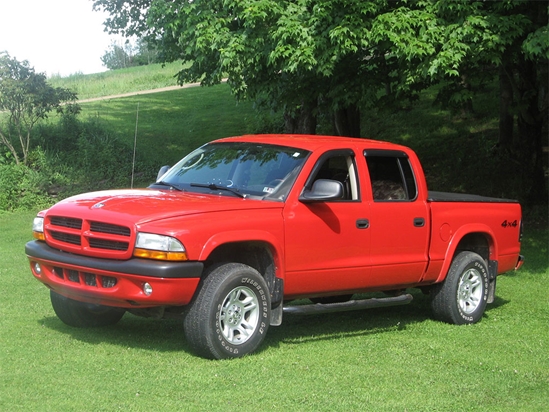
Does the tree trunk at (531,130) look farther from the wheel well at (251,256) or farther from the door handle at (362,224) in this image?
the wheel well at (251,256)

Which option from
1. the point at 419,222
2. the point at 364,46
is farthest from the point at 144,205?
the point at 364,46

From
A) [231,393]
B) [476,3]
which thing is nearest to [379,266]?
[231,393]

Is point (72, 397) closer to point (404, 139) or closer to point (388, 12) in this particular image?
point (388, 12)

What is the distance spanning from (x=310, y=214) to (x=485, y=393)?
87.8 inches

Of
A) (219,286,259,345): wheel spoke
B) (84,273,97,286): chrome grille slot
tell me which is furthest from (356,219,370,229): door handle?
(84,273,97,286): chrome grille slot

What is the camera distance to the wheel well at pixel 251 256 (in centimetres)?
764

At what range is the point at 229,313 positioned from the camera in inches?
292

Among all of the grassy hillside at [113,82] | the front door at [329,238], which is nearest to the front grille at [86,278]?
the front door at [329,238]

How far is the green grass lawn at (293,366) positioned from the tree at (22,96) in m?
14.8

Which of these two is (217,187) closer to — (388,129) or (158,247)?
(158,247)

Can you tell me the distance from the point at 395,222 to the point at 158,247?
2.82 m

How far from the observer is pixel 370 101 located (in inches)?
663

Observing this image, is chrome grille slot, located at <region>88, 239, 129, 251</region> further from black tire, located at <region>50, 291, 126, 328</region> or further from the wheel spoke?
black tire, located at <region>50, 291, 126, 328</region>

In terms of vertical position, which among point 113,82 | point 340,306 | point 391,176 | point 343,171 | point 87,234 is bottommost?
point 340,306
